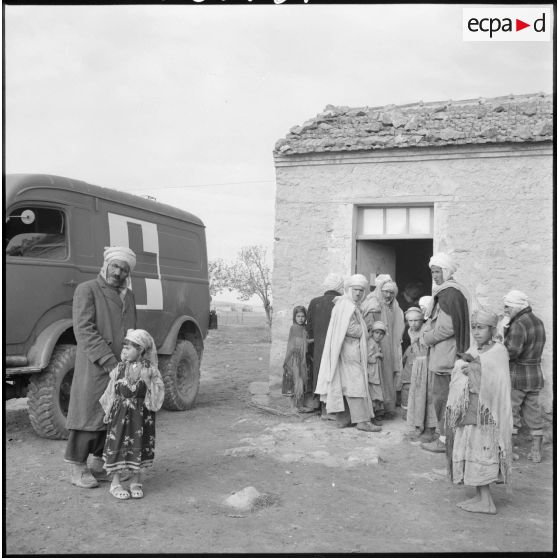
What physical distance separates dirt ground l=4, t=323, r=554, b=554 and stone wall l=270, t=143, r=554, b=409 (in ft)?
5.62

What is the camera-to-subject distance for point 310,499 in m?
4.88

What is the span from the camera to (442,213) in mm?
7762

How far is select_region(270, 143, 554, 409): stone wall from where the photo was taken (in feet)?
24.2

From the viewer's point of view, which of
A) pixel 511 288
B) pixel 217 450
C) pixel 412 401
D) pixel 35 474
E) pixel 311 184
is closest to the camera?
pixel 35 474

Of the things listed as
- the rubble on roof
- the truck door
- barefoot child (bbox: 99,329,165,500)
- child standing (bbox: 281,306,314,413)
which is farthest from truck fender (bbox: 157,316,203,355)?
barefoot child (bbox: 99,329,165,500)

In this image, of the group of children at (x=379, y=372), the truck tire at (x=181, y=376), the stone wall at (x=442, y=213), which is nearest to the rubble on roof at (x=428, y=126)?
the stone wall at (x=442, y=213)

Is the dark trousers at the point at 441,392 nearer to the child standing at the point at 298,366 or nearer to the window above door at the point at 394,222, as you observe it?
the child standing at the point at 298,366

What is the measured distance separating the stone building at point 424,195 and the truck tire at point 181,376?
110 cm

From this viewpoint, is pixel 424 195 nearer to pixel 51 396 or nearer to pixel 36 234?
pixel 36 234

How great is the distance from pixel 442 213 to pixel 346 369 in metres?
2.24

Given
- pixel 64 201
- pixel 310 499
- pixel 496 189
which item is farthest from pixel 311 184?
Answer: pixel 310 499

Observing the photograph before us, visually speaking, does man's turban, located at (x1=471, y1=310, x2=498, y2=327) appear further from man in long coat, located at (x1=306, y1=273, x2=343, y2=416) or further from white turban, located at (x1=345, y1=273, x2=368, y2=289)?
man in long coat, located at (x1=306, y1=273, x2=343, y2=416)

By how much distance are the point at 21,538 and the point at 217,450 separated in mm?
2407

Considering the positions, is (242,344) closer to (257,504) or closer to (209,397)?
(209,397)
